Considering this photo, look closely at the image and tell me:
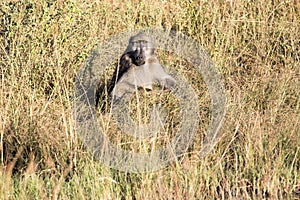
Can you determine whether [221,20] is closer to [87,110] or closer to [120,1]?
[120,1]

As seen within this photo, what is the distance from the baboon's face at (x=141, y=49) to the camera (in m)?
4.98

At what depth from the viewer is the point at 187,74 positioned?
4977 mm

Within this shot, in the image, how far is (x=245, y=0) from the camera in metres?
5.68

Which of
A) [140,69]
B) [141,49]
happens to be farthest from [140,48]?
[140,69]

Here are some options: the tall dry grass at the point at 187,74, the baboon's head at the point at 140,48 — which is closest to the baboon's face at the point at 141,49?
the baboon's head at the point at 140,48

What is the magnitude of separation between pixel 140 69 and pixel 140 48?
16cm

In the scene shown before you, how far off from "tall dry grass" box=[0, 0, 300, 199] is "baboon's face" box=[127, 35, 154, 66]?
22cm

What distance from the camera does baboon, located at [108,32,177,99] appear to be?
4.78m

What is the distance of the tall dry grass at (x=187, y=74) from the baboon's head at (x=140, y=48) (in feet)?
0.72

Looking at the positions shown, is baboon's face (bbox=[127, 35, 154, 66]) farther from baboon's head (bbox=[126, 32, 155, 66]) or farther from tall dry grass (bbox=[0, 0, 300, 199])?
tall dry grass (bbox=[0, 0, 300, 199])

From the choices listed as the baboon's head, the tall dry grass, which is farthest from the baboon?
the tall dry grass

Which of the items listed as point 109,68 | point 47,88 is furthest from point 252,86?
point 47,88

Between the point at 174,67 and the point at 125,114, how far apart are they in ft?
3.10

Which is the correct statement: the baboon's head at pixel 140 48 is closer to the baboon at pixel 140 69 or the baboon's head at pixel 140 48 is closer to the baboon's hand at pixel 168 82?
the baboon at pixel 140 69
